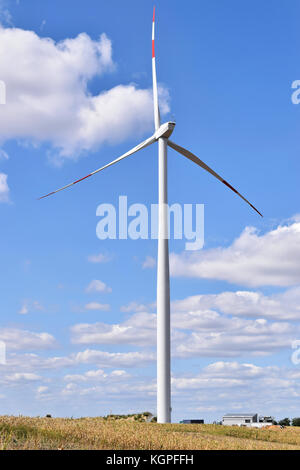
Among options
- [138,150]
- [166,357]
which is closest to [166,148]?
[138,150]

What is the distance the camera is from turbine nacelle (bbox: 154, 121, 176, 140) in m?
58.6

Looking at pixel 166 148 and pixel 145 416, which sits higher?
pixel 166 148

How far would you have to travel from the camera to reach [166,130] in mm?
58750

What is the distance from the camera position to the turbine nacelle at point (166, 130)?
58.6 meters

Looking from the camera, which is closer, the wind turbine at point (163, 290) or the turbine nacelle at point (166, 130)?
the wind turbine at point (163, 290)

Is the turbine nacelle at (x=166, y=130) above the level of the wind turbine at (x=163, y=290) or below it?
above

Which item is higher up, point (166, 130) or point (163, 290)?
point (166, 130)

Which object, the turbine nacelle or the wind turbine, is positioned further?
the turbine nacelle

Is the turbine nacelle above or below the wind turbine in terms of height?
above

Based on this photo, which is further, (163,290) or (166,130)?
(166,130)
